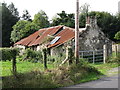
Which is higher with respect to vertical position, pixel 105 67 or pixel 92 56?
pixel 92 56

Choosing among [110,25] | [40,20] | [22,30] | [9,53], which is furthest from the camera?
[40,20]

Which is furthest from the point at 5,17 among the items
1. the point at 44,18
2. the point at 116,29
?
the point at 116,29

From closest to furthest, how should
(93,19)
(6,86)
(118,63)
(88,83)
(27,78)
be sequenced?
(6,86) → (27,78) → (88,83) → (118,63) → (93,19)

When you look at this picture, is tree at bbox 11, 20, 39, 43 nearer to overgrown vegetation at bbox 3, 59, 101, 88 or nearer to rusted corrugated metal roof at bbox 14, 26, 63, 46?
rusted corrugated metal roof at bbox 14, 26, 63, 46

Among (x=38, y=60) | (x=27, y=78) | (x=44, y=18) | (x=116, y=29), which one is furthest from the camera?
(x=44, y=18)

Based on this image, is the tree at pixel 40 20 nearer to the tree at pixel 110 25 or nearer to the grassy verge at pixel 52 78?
the tree at pixel 110 25

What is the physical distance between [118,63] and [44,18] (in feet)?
119

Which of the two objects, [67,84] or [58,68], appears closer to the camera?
[67,84]

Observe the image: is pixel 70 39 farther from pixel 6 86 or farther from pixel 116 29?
pixel 116 29

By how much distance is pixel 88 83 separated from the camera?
9.13 m

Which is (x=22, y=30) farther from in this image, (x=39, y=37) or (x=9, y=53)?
(x=9, y=53)

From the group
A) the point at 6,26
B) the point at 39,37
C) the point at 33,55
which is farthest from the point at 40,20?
the point at 33,55

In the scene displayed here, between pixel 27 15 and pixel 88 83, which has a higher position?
pixel 27 15

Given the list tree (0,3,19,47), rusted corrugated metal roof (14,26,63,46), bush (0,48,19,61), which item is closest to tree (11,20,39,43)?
tree (0,3,19,47)
